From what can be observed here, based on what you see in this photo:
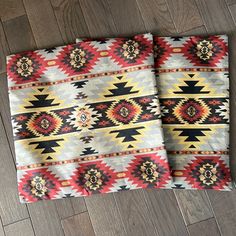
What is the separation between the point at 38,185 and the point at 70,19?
2.22ft

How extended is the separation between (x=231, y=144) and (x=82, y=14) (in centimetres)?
80

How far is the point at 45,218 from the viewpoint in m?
1.22

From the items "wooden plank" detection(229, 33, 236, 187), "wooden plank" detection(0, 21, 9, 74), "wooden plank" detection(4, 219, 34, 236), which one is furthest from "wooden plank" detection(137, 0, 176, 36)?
"wooden plank" detection(4, 219, 34, 236)

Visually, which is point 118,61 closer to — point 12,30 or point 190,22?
point 190,22

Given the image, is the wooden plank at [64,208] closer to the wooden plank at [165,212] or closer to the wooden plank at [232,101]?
the wooden plank at [165,212]

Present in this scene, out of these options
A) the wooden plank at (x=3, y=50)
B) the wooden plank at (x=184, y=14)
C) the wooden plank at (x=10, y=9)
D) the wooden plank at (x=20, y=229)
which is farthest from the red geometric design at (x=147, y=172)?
the wooden plank at (x=10, y=9)

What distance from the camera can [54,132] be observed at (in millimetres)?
1207

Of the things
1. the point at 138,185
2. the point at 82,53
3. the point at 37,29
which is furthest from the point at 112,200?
the point at 37,29

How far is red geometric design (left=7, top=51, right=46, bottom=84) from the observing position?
122cm

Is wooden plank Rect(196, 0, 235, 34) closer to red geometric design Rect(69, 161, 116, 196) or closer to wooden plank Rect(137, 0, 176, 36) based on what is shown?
wooden plank Rect(137, 0, 176, 36)

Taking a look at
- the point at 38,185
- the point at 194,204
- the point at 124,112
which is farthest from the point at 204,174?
the point at 38,185

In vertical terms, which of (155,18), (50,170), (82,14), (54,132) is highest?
(82,14)

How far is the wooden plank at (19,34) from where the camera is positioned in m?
1.28

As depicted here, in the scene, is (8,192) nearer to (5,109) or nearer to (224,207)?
(5,109)
